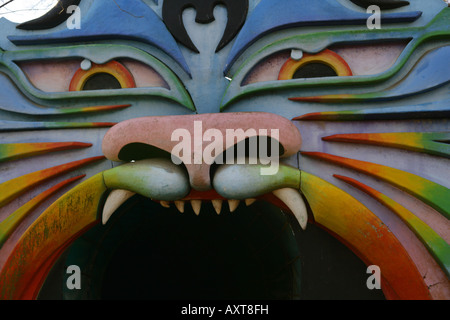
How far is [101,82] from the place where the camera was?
2.74 m

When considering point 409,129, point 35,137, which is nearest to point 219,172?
point 409,129

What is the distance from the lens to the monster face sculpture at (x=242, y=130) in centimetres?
218

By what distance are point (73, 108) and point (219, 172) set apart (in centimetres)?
108

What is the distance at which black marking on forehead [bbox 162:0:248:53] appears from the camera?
2.63 metres

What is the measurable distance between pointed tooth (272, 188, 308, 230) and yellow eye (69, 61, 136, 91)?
3.96 feet

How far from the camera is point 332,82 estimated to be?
2.42 meters

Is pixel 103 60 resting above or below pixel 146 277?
above

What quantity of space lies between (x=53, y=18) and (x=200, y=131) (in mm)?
1431

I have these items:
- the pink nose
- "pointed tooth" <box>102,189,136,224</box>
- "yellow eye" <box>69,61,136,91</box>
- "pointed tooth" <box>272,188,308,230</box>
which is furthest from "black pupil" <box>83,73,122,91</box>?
"pointed tooth" <box>272,188,308,230</box>

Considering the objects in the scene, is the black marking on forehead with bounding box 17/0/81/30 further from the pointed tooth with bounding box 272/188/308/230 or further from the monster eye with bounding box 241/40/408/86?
the pointed tooth with bounding box 272/188/308/230

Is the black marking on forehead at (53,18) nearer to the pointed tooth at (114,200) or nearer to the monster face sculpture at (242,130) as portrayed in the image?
the monster face sculpture at (242,130)

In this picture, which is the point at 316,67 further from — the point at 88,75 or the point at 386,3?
the point at 88,75
